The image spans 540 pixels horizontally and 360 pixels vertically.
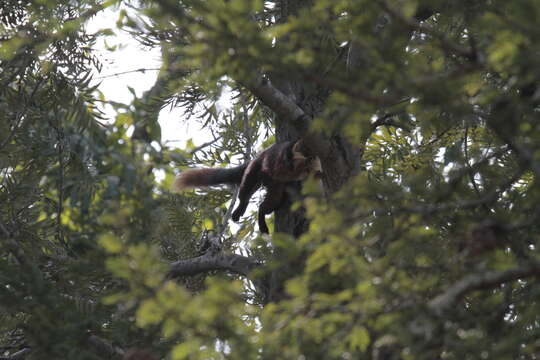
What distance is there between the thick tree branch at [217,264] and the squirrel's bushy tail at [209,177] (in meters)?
1.63

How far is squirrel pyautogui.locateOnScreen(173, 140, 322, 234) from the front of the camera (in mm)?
5832

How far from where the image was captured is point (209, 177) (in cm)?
682

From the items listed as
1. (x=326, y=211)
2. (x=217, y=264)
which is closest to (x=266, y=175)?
(x=217, y=264)

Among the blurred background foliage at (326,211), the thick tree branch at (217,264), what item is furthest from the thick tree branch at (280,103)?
the thick tree branch at (217,264)

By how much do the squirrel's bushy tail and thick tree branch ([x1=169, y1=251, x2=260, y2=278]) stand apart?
1635mm

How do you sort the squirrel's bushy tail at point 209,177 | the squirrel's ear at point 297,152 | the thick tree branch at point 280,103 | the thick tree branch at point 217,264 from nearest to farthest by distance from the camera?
the thick tree branch at point 280,103, the thick tree branch at point 217,264, the squirrel's ear at point 297,152, the squirrel's bushy tail at point 209,177

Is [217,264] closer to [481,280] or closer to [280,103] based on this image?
[280,103]

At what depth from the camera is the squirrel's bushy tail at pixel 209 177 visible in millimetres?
6652

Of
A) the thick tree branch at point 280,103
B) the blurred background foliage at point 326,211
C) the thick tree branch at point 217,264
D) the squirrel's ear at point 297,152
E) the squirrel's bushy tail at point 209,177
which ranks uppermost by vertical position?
the squirrel's bushy tail at point 209,177

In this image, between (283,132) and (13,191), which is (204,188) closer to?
(283,132)

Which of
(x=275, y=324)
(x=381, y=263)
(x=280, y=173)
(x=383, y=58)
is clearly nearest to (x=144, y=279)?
(x=275, y=324)

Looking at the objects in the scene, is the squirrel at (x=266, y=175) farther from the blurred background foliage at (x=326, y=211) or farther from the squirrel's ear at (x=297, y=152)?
the blurred background foliage at (x=326, y=211)

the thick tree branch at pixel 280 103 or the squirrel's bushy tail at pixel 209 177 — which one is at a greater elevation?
the squirrel's bushy tail at pixel 209 177

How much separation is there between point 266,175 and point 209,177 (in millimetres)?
→ 900
